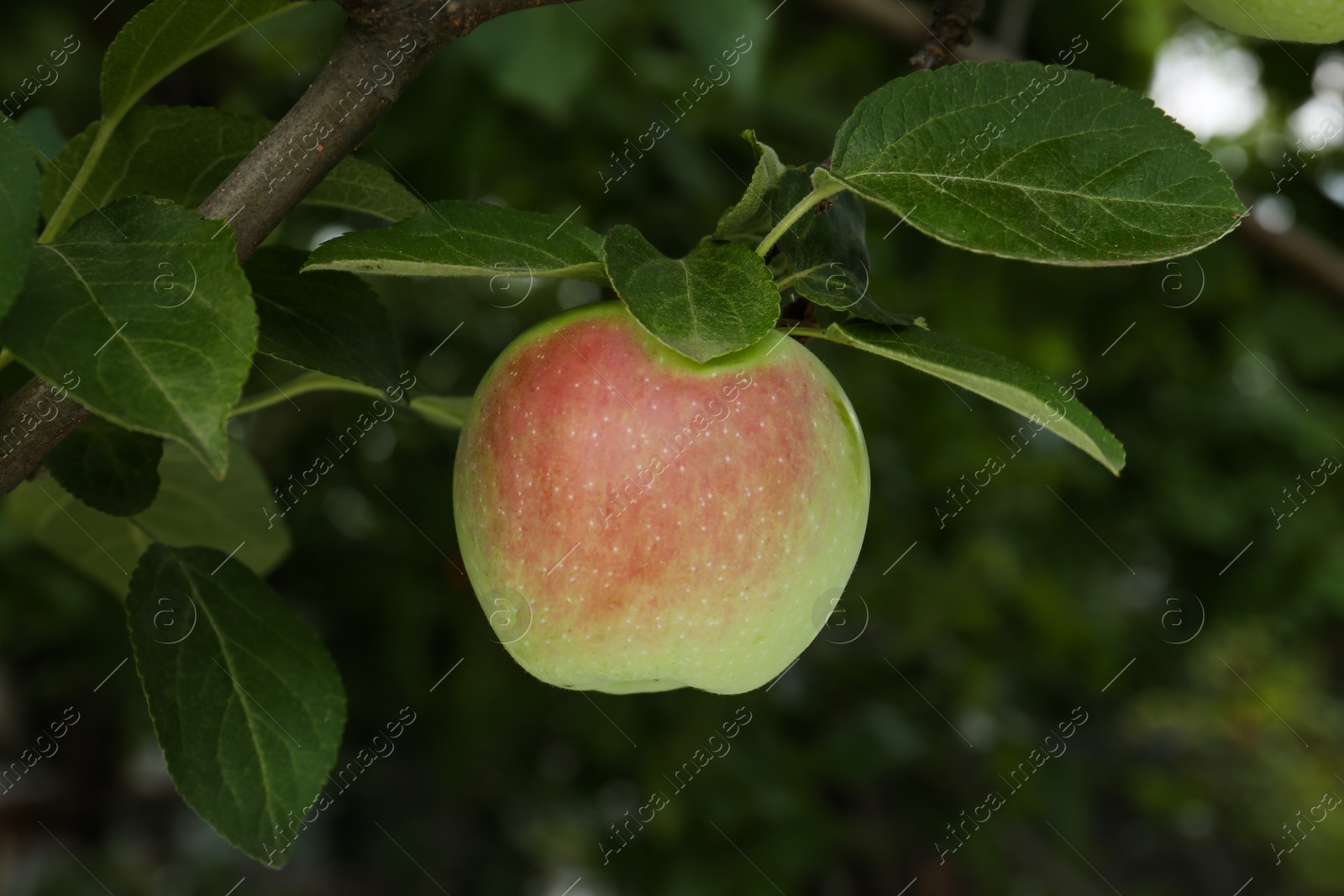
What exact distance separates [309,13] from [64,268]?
901 millimetres

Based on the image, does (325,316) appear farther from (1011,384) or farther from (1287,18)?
(1287,18)

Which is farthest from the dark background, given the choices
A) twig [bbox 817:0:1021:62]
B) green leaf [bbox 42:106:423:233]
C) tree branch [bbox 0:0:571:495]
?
tree branch [bbox 0:0:571:495]

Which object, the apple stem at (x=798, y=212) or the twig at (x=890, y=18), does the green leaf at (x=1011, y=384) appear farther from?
the twig at (x=890, y=18)

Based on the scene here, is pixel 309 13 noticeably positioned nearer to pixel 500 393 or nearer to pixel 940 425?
pixel 500 393

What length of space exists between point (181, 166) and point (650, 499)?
275 millimetres

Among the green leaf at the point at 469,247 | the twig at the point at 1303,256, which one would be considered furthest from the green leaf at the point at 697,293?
the twig at the point at 1303,256

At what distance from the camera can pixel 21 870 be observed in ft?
11.8

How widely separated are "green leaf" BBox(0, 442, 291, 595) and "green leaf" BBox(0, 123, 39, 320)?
0.28 metres

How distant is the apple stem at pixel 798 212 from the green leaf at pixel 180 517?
35cm

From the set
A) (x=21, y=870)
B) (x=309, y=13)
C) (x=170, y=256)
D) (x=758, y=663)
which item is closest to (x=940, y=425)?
(x=309, y=13)

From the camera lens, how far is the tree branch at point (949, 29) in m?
0.49

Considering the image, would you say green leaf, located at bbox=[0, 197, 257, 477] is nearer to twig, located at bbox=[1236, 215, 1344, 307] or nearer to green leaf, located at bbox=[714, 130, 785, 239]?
green leaf, located at bbox=[714, 130, 785, 239]

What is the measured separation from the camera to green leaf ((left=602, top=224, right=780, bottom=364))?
0.36m

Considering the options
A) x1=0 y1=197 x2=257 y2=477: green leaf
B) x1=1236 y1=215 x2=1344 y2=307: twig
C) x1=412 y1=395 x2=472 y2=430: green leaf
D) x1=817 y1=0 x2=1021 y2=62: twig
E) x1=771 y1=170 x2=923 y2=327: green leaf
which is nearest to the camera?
x1=0 y1=197 x2=257 y2=477: green leaf
